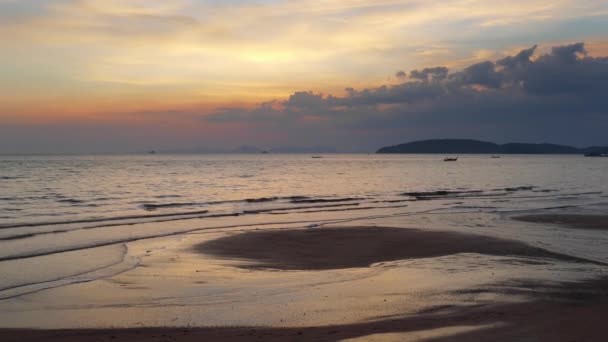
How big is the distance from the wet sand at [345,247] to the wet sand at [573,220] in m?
6.93

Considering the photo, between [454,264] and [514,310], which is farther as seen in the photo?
[454,264]

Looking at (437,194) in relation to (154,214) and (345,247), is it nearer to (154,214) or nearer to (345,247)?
(154,214)

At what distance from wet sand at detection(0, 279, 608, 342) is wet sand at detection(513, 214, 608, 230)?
16.1m

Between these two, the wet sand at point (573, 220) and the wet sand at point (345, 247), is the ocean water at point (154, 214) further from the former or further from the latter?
the wet sand at point (573, 220)

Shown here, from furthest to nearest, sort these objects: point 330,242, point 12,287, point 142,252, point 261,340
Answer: point 330,242
point 142,252
point 12,287
point 261,340

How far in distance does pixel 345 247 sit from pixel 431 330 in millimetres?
9939

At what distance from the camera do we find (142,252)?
17188 mm

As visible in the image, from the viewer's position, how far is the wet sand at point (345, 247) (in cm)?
1570

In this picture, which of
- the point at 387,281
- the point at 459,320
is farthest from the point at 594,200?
the point at 459,320

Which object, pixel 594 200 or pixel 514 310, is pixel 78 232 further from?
pixel 594 200

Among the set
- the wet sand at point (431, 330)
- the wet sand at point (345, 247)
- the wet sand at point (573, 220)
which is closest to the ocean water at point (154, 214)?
the wet sand at point (345, 247)

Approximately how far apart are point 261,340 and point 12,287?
7.22 m

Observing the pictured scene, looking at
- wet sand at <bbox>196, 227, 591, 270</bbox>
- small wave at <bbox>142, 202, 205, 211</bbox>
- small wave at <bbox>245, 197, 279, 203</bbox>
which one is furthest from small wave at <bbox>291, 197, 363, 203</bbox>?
wet sand at <bbox>196, 227, 591, 270</bbox>

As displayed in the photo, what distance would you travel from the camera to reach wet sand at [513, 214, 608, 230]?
78.9 feet
